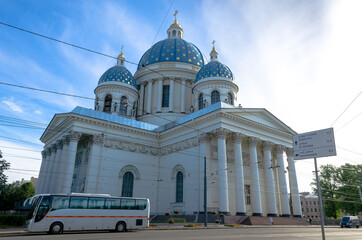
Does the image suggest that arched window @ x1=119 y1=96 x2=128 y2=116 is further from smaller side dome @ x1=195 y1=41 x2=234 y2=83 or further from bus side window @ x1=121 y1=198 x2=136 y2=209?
bus side window @ x1=121 y1=198 x2=136 y2=209

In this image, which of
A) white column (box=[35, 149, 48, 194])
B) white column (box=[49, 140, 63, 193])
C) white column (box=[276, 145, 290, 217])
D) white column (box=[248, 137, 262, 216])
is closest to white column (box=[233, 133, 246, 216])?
white column (box=[248, 137, 262, 216])

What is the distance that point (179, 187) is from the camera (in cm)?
3112

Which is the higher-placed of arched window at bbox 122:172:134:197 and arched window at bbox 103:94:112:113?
arched window at bbox 103:94:112:113

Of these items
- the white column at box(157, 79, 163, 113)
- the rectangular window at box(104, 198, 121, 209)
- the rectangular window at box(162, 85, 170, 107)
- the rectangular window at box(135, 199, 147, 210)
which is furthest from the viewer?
the rectangular window at box(162, 85, 170, 107)

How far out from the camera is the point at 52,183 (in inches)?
1149

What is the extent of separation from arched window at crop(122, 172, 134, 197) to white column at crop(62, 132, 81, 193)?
6.45 metres

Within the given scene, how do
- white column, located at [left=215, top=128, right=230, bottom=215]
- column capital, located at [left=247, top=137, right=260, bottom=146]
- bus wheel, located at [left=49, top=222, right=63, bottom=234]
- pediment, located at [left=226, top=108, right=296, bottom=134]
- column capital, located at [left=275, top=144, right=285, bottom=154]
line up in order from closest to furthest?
1. bus wheel, located at [left=49, top=222, right=63, bottom=234]
2. white column, located at [left=215, top=128, right=230, bottom=215]
3. pediment, located at [left=226, top=108, right=296, bottom=134]
4. column capital, located at [left=247, top=137, right=260, bottom=146]
5. column capital, located at [left=275, top=144, right=285, bottom=154]

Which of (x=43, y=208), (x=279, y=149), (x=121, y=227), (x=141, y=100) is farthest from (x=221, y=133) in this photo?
(x=141, y=100)

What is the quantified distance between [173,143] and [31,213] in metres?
18.6

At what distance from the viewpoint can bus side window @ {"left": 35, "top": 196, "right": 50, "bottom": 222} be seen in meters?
15.6

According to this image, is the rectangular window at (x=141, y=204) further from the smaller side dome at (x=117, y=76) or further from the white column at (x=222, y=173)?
the smaller side dome at (x=117, y=76)

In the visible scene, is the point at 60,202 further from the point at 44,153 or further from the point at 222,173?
the point at 44,153

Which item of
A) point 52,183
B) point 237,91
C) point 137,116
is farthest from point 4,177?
point 237,91

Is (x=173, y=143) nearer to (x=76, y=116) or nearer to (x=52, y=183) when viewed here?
(x=76, y=116)
